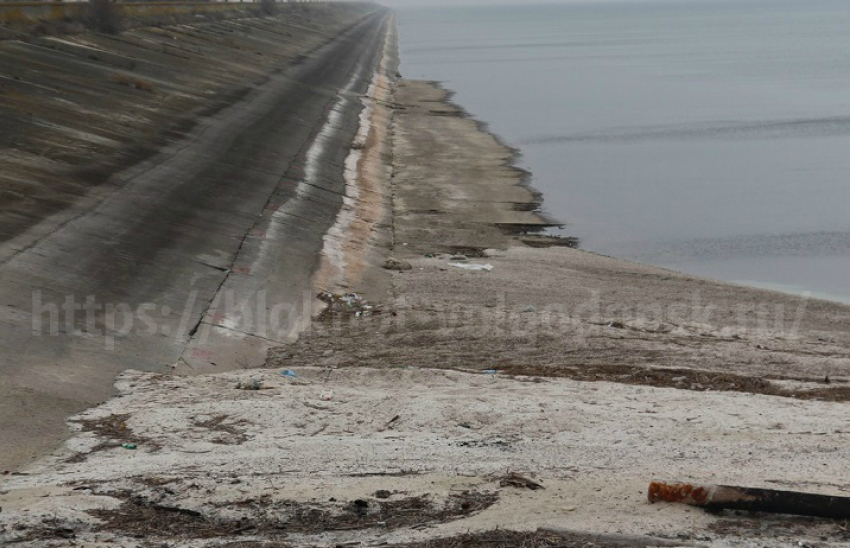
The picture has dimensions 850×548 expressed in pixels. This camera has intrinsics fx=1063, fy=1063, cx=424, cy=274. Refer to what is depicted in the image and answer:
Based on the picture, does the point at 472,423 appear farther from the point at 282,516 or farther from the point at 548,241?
the point at 548,241

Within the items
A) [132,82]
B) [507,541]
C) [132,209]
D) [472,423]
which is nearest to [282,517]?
[507,541]

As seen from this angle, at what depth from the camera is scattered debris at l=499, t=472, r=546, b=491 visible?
30.2 ft

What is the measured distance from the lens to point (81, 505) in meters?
8.80

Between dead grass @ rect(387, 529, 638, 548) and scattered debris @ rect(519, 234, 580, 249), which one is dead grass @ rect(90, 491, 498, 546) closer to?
dead grass @ rect(387, 529, 638, 548)

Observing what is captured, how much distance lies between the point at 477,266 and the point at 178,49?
36526mm

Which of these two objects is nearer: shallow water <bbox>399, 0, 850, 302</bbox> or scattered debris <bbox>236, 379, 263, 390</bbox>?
scattered debris <bbox>236, 379, 263, 390</bbox>

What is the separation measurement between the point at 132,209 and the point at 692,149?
1095 inches

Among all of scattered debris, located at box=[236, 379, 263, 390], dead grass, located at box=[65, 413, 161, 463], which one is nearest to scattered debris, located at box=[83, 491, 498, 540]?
dead grass, located at box=[65, 413, 161, 463]

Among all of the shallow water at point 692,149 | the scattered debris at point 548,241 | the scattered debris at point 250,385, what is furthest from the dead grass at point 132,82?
the scattered debris at point 250,385

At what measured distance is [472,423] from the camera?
1126 cm

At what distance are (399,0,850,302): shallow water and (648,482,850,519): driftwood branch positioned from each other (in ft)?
45.0

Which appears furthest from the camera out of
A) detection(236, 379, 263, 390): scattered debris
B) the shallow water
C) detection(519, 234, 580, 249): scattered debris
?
the shallow water

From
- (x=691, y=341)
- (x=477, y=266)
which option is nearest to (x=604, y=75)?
(x=477, y=266)

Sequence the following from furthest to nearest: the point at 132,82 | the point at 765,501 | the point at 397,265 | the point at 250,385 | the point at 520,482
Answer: the point at 132,82 < the point at 397,265 < the point at 250,385 < the point at 520,482 < the point at 765,501
